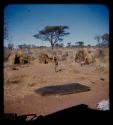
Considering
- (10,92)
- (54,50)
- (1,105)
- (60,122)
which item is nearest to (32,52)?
(54,50)

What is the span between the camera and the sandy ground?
223cm

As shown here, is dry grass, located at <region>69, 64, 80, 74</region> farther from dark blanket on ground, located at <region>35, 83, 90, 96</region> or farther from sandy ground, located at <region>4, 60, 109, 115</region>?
dark blanket on ground, located at <region>35, 83, 90, 96</region>

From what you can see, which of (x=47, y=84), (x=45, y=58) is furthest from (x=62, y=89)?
(x=45, y=58)

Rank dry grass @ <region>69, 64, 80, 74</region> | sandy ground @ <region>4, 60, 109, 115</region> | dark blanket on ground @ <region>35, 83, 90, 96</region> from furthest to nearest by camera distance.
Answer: dry grass @ <region>69, 64, 80, 74</region>, dark blanket on ground @ <region>35, 83, 90, 96</region>, sandy ground @ <region>4, 60, 109, 115</region>

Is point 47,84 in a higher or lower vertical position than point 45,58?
lower

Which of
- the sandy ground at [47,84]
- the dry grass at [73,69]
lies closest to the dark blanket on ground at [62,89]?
the sandy ground at [47,84]

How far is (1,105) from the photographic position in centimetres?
205

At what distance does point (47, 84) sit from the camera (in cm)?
251

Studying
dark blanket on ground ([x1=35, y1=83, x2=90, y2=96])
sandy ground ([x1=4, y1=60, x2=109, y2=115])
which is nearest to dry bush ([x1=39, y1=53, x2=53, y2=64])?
sandy ground ([x1=4, y1=60, x2=109, y2=115])

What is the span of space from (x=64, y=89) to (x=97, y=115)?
0.53 metres

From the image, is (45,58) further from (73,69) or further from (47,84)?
(73,69)

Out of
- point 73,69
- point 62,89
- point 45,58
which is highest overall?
point 45,58

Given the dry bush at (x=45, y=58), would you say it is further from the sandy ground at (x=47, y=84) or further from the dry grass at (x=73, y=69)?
the dry grass at (x=73, y=69)

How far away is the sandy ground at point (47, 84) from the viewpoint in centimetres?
223
